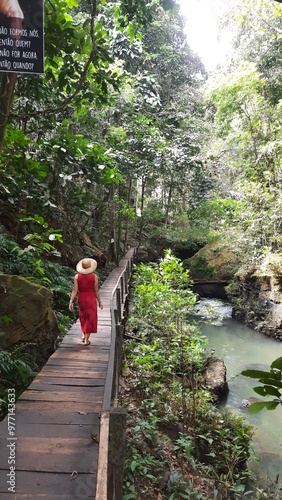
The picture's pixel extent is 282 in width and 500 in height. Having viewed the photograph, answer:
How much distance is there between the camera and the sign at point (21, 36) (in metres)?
2.56

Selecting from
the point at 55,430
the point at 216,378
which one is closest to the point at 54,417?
the point at 55,430

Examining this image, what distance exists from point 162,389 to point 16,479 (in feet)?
15.9

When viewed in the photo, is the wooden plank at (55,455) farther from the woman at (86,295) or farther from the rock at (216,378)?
the rock at (216,378)

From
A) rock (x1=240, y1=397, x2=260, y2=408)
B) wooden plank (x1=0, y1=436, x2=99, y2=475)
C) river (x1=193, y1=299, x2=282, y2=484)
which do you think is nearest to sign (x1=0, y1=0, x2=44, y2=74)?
wooden plank (x1=0, y1=436, x2=99, y2=475)

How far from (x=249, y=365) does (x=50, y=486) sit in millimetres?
9147

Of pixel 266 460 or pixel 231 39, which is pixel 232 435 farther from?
pixel 231 39

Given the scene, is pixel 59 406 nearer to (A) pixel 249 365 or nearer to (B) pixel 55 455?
(B) pixel 55 455

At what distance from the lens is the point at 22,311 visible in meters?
5.20

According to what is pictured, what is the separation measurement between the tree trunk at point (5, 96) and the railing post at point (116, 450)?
239cm

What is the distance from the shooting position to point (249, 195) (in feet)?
46.7

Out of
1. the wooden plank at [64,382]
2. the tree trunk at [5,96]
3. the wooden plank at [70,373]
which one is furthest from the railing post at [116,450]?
the tree trunk at [5,96]

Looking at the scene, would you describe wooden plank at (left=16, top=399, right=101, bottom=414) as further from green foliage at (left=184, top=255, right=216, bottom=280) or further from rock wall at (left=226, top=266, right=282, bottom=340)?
green foliage at (left=184, top=255, right=216, bottom=280)

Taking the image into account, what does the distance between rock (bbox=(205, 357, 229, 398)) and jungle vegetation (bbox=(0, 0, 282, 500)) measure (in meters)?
0.37

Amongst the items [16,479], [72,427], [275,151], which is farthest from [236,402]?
[275,151]
